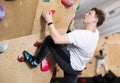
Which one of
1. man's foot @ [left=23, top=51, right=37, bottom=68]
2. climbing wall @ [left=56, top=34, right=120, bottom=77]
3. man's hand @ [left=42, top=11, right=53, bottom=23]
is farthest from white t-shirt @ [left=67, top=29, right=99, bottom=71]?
climbing wall @ [left=56, top=34, right=120, bottom=77]

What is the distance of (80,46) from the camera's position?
204 cm

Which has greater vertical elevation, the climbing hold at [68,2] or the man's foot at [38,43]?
the climbing hold at [68,2]

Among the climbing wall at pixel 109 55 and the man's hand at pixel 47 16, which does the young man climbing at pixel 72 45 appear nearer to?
the man's hand at pixel 47 16

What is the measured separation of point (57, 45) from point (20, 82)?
41 centimetres

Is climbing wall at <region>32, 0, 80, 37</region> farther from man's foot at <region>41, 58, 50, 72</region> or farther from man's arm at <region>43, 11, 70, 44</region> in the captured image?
man's foot at <region>41, 58, 50, 72</region>

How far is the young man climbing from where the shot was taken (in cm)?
197

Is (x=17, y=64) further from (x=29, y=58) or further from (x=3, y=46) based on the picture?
(x=3, y=46)

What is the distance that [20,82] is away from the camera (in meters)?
2.17

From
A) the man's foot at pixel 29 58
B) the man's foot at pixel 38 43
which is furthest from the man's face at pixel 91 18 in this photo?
the man's foot at pixel 29 58

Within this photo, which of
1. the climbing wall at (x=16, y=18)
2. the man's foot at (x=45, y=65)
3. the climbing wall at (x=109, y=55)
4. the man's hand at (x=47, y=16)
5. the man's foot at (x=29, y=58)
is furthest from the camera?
the climbing wall at (x=109, y=55)

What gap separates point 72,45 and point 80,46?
8 centimetres

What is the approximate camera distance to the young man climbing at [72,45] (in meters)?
1.97

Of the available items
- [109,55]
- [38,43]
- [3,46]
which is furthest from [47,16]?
[109,55]

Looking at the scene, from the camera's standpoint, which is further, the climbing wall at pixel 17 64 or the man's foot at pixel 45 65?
the man's foot at pixel 45 65
